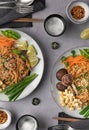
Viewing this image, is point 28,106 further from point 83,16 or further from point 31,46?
point 83,16

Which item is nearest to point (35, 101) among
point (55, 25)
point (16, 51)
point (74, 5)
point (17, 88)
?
point (17, 88)

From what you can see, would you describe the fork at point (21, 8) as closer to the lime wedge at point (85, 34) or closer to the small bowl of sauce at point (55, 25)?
the small bowl of sauce at point (55, 25)

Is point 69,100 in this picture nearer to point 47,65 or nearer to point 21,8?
point 47,65

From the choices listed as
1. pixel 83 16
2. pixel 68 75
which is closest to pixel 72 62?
pixel 68 75

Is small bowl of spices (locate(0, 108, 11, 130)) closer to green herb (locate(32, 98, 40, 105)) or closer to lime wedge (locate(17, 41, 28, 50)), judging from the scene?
green herb (locate(32, 98, 40, 105))

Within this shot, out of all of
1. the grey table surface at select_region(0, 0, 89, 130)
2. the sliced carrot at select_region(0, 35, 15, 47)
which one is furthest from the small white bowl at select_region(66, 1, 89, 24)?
the sliced carrot at select_region(0, 35, 15, 47)

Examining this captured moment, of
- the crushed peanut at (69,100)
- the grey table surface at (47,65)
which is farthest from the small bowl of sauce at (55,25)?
the crushed peanut at (69,100)
